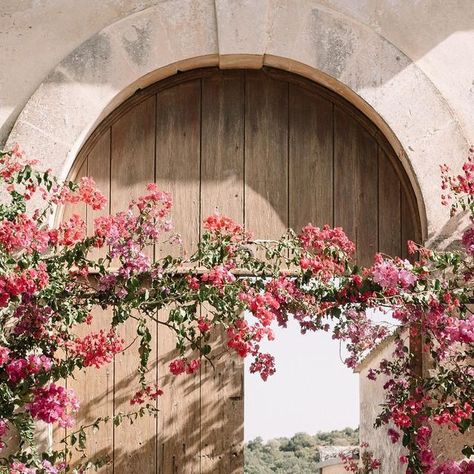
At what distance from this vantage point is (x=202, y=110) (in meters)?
5.54

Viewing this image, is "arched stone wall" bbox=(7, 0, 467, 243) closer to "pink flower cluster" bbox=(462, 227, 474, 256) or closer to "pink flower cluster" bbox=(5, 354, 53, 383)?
"pink flower cluster" bbox=(462, 227, 474, 256)

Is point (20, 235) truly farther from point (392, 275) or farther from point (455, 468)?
point (455, 468)

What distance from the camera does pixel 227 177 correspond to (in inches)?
216

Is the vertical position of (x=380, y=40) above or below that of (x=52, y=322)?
above

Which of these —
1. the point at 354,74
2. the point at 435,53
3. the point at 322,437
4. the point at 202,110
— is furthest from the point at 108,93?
the point at 322,437

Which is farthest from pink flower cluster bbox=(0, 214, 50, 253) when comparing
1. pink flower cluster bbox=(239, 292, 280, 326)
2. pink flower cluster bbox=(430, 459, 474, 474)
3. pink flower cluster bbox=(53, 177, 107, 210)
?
pink flower cluster bbox=(430, 459, 474, 474)

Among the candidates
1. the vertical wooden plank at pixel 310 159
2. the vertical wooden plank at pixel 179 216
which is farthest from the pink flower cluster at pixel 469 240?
the vertical wooden plank at pixel 179 216

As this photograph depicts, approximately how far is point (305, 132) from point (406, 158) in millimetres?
580

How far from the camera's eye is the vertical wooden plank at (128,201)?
5.31 m

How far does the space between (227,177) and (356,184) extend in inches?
27.1

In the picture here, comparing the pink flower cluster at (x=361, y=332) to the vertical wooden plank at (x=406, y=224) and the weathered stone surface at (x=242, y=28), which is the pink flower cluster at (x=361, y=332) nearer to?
the vertical wooden plank at (x=406, y=224)

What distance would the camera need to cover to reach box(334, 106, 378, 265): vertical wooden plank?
18.0 ft

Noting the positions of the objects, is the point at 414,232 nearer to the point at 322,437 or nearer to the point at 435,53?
the point at 435,53

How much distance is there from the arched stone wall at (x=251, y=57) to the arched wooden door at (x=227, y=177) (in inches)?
7.8
